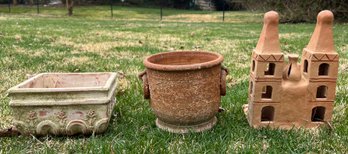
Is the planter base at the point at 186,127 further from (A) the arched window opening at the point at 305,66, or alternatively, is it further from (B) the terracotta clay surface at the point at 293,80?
(A) the arched window opening at the point at 305,66

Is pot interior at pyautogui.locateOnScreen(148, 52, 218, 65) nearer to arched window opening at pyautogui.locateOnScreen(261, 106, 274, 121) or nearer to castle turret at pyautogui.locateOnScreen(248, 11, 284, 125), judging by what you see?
castle turret at pyautogui.locateOnScreen(248, 11, 284, 125)

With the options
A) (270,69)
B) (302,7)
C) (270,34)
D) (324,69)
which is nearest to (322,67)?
(324,69)

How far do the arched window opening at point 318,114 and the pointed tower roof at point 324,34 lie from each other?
0.45 m

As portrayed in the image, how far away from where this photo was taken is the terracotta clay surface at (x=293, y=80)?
2.58 metres

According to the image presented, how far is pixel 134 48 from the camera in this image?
23.8ft

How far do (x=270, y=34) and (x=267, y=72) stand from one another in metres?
0.32

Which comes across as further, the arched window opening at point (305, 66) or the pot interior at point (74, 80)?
the pot interior at point (74, 80)

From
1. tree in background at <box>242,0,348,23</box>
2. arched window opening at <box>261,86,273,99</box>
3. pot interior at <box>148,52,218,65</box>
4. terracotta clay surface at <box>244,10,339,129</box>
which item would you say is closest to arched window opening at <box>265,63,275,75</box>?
terracotta clay surface at <box>244,10,339,129</box>

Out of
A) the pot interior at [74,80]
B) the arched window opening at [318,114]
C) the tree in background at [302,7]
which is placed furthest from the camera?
the tree in background at [302,7]

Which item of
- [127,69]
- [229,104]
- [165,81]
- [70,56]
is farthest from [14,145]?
[70,56]

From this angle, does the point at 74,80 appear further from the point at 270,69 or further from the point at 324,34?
the point at 324,34

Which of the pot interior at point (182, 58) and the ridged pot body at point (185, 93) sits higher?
the pot interior at point (182, 58)

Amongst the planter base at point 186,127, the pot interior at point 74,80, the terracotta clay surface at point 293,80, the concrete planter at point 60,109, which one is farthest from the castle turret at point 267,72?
the pot interior at point 74,80

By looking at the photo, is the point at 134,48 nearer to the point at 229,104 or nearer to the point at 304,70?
the point at 229,104
